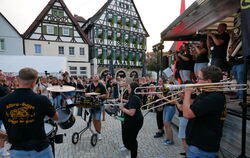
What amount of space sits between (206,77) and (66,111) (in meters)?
2.80

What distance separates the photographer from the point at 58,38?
22.4 metres

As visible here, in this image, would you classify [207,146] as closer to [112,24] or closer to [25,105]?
[25,105]

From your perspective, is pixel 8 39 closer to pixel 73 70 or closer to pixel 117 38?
pixel 73 70

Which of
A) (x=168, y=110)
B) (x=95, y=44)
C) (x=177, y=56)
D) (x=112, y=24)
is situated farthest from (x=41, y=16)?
(x=168, y=110)

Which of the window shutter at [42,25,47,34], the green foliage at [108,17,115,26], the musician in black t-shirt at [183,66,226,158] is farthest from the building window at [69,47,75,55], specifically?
the musician in black t-shirt at [183,66,226,158]

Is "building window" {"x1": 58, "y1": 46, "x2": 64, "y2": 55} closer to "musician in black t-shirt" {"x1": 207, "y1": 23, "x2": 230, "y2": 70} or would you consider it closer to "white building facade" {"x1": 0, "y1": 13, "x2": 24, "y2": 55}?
"white building facade" {"x1": 0, "y1": 13, "x2": 24, "y2": 55}

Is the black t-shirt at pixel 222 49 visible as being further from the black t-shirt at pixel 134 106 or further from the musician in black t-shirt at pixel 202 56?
the black t-shirt at pixel 134 106

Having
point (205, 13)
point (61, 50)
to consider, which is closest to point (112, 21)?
point (61, 50)

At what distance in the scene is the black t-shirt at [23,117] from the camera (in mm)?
2047

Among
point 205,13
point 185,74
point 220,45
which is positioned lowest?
point 185,74

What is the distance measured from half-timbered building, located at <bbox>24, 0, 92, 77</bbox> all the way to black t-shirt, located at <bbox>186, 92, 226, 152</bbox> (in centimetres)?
2249

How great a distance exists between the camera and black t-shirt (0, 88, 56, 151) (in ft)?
6.72

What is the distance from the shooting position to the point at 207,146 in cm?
200

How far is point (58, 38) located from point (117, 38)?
9.14 m
